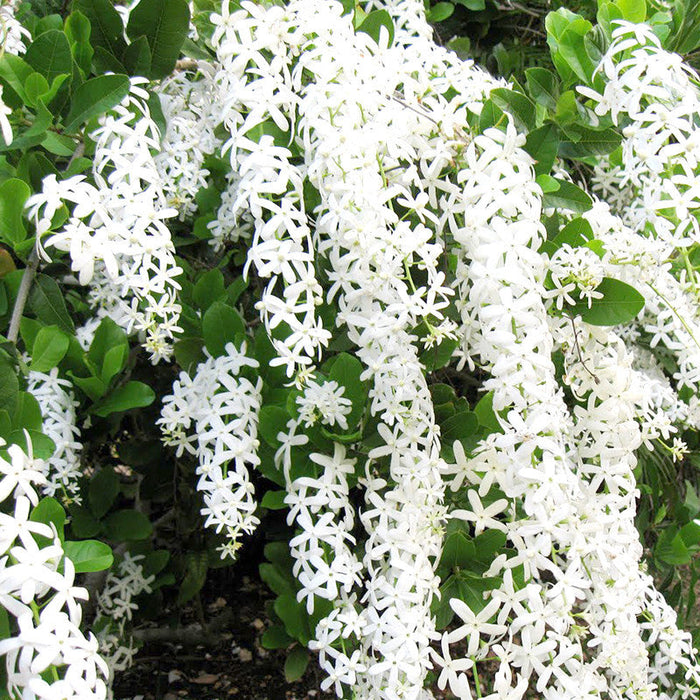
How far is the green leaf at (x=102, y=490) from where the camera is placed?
1680 mm

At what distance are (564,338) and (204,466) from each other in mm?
672

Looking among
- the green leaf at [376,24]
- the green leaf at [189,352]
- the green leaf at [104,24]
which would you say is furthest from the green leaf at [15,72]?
the green leaf at [376,24]

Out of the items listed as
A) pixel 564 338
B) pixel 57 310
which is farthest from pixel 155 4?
pixel 564 338

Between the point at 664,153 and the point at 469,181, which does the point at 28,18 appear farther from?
the point at 664,153

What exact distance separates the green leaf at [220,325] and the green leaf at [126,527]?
451 mm

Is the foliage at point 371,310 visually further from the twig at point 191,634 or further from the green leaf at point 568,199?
the twig at point 191,634

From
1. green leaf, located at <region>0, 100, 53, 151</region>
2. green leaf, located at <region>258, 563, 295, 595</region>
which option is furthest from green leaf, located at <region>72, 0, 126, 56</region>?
green leaf, located at <region>258, 563, 295, 595</region>

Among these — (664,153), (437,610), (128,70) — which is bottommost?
(437,610)

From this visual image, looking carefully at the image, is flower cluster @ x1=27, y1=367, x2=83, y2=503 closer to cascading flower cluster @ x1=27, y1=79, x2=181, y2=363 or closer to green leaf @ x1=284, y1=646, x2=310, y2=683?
cascading flower cluster @ x1=27, y1=79, x2=181, y2=363

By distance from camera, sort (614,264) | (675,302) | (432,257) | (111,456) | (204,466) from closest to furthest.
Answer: (432,257) → (204,466) → (614,264) → (675,302) → (111,456)

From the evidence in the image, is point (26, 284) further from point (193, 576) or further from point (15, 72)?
point (193, 576)

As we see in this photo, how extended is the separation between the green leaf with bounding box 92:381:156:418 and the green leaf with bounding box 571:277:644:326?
0.83 m

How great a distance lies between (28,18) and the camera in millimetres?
1729

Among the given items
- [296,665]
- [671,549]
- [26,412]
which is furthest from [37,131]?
[671,549]
